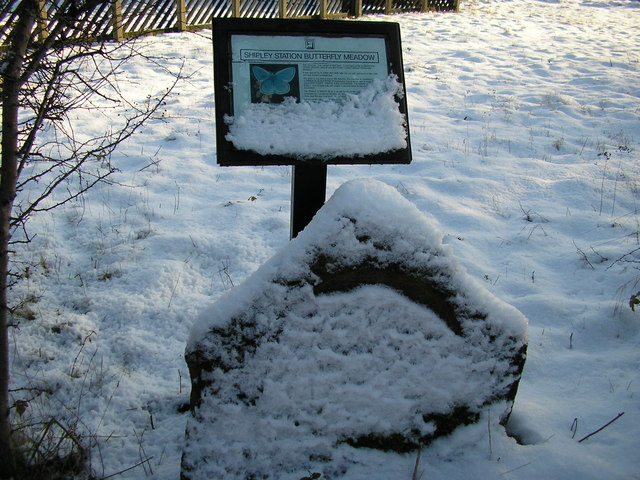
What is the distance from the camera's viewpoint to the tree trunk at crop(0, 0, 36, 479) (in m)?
1.62

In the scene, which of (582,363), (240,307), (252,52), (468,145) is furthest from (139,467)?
(468,145)

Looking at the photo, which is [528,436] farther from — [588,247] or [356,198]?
[588,247]

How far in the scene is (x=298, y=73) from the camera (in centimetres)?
224

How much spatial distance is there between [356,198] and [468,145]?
4176mm

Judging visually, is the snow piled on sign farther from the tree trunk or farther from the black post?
the tree trunk

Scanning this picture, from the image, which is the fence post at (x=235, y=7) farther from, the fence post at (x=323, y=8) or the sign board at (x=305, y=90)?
the sign board at (x=305, y=90)

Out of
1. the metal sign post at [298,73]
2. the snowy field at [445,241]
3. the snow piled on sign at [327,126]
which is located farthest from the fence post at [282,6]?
the snow piled on sign at [327,126]

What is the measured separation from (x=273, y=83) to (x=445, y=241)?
2164 mm

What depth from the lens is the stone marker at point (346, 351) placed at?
6.10 feet

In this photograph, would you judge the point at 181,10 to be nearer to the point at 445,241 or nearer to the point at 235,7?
the point at 235,7

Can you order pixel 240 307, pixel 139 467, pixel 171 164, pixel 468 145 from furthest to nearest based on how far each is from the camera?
pixel 468 145, pixel 171 164, pixel 139 467, pixel 240 307

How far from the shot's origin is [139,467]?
2.05 metres

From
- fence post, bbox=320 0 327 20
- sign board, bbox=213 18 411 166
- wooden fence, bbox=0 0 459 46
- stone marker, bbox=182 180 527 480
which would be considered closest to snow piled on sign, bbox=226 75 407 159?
sign board, bbox=213 18 411 166

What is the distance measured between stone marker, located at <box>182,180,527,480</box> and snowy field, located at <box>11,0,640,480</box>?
119 millimetres
